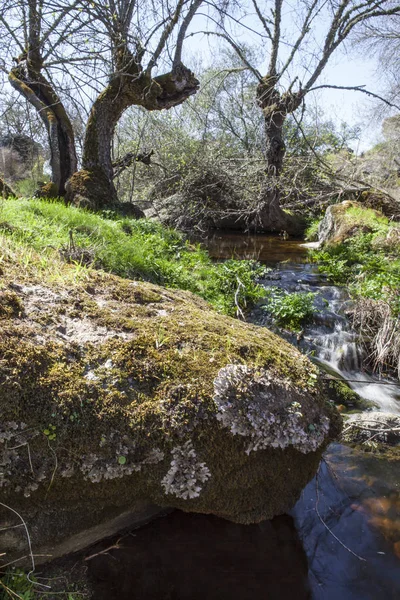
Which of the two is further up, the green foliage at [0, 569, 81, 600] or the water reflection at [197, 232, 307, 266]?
the water reflection at [197, 232, 307, 266]

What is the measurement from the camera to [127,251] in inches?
224

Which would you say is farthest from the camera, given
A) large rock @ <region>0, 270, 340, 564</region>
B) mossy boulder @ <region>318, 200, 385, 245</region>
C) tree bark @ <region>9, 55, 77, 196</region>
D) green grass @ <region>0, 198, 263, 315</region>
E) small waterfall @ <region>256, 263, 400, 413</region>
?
mossy boulder @ <region>318, 200, 385, 245</region>

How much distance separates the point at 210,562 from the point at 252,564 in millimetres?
254

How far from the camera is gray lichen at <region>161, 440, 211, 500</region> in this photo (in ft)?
7.05

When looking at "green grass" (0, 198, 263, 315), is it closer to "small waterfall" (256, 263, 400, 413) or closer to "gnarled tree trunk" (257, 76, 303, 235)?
"small waterfall" (256, 263, 400, 413)

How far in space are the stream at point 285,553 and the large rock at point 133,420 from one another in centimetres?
21

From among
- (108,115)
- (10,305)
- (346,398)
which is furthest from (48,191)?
A: (10,305)

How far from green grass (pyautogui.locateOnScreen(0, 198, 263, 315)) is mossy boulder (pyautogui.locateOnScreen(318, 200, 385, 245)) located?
3.36m

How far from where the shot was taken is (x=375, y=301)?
20.1 ft

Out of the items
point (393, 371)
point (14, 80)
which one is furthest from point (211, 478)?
point (14, 80)

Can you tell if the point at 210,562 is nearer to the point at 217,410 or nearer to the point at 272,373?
the point at 217,410

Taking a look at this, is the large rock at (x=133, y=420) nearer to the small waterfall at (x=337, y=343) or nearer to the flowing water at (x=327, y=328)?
the flowing water at (x=327, y=328)

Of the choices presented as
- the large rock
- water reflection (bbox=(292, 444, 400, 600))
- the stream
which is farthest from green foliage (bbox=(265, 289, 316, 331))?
the large rock

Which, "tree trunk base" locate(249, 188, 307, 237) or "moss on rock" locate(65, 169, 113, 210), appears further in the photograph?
"tree trunk base" locate(249, 188, 307, 237)
